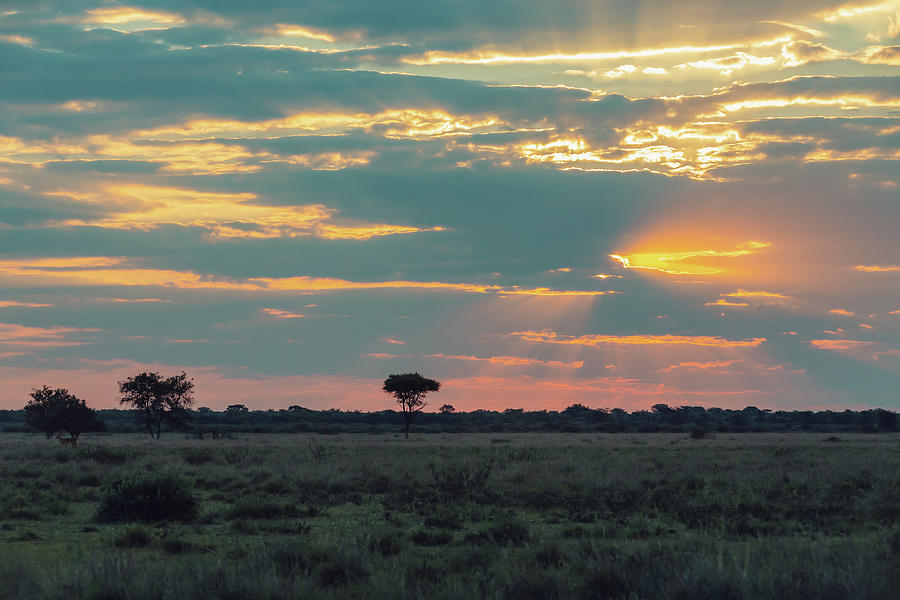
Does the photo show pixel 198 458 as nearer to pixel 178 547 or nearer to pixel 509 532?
pixel 178 547

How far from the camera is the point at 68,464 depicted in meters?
40.6

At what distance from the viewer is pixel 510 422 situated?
15675 cm

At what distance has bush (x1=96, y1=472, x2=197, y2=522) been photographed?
23.1 m

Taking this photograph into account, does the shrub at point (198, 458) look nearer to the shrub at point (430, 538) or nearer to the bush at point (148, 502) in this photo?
the bush at point (148, 502)

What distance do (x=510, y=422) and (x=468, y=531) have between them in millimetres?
137909

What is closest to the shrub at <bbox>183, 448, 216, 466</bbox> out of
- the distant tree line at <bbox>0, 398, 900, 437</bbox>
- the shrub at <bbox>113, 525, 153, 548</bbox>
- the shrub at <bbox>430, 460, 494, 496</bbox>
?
the shrub at <bbox>430, 460, 494, 496</bbox>

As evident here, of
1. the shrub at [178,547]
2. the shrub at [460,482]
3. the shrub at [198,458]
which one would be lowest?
the shrub at [178,547]

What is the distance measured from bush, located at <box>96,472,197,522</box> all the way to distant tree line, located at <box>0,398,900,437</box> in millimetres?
70421

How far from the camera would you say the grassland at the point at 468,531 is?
38.7ft

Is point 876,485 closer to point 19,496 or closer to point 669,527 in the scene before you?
point 669,527

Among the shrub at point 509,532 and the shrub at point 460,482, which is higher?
the shrub at point 460,482

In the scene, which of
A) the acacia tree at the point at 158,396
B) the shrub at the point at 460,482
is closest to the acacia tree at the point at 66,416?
the acacia tree at the point at 158,396

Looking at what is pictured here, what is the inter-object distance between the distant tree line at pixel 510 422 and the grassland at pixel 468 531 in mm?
60219

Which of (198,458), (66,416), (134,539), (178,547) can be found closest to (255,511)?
(134,539)
